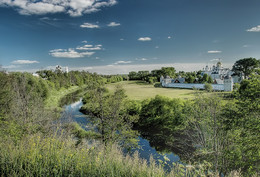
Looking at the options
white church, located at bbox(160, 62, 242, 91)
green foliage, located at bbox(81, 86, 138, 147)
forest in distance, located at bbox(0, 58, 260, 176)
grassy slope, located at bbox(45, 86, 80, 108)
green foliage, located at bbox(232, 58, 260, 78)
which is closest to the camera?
forest in distance, located at bbox(0, 58, 260, 176)

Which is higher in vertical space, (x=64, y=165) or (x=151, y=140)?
(x=64, y=165)

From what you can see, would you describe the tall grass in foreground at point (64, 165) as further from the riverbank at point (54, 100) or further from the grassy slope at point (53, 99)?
the grassy slope at point (53, 99)

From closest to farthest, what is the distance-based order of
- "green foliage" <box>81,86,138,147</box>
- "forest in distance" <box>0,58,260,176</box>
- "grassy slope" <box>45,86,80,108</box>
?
"forest in distance" <box>0,58,260,176</box>
"green foliage" <box>81,86,138,147</box>
"grassy slope" <box>45,86,80,108</box>

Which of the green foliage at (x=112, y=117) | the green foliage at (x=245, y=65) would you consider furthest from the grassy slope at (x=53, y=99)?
the green foliage at (x=245, y=65)

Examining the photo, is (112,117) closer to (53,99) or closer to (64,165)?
(64,165)

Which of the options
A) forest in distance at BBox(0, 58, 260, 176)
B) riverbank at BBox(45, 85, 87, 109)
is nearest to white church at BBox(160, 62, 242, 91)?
forest in distance at BBox(0, 58, 260, 176)

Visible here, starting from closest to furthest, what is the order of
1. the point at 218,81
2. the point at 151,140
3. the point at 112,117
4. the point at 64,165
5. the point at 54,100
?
1. the point at 64,165
2. the point at 112,117
3. the point at 151,140
4. the point at 54,100
5. the point at 218,81

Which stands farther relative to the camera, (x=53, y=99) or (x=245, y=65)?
(x=245, y=65)

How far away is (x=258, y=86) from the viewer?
9547 millimetres

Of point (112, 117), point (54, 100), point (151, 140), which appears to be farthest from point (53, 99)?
point (112, 117)

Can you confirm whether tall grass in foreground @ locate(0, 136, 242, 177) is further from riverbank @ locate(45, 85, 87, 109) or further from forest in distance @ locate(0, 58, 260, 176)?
riverbank @ locate(45, 85, 87, 109)

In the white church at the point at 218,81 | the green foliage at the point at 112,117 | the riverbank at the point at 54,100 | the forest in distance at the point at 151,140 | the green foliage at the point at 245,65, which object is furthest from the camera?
the green foliage at the point at 245,65

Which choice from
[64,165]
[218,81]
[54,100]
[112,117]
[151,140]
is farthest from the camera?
[218,81]

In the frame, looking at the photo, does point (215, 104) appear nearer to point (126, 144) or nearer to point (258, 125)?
point (258, 125)
